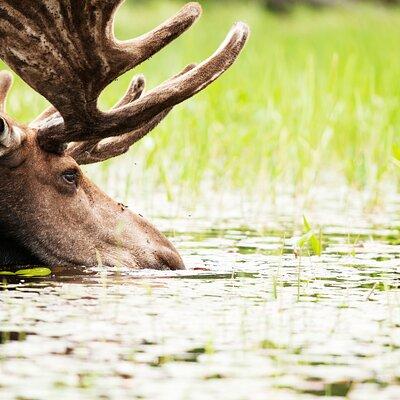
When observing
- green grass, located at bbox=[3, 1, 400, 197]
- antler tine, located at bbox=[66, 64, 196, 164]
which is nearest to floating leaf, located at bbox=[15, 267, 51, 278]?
antler tine, located at bbox=[66, 64, 196, 164]

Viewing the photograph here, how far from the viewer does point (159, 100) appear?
673cm

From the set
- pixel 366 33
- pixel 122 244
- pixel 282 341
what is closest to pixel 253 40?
pixel 366 33

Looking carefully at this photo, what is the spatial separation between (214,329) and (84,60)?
203 cm

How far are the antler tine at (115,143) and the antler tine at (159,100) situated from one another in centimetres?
31

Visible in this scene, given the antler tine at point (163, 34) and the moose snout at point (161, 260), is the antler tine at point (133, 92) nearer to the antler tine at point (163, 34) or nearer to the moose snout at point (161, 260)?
the antler tine at point (163, 34)

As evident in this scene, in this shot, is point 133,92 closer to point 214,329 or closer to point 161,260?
point 161,260

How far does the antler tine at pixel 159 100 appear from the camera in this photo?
22.1ft

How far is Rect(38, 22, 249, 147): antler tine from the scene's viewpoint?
672 centimetres

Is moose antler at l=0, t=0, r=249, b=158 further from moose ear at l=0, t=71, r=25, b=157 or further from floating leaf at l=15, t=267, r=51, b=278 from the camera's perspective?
floating leaf at l=15, t=267, r=51, b=278

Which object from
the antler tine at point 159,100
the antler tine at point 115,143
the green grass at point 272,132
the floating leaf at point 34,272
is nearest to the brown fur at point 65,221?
the antler tine at point 159,100

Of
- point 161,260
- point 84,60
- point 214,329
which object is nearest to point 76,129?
point 84,60

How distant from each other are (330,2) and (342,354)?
38.0 meters

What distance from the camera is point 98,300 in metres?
5.57

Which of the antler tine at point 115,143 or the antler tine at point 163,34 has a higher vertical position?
the antler tine at point 163,34
